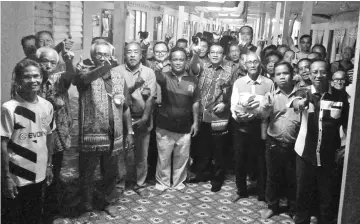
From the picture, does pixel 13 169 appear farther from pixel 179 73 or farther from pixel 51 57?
pixel 179 73

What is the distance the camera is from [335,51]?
11203 mm

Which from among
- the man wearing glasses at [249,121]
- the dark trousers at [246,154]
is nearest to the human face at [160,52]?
the man wearing glasses at [249,121]

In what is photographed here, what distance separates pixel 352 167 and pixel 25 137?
1.84 meters

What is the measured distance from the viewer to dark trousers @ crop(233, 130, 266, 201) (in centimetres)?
359

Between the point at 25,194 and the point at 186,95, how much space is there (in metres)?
1.85

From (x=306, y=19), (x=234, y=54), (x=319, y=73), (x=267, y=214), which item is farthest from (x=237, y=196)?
(x=306, y=19)

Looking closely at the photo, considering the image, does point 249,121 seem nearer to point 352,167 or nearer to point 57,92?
point 57,92

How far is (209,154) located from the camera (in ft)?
13.9

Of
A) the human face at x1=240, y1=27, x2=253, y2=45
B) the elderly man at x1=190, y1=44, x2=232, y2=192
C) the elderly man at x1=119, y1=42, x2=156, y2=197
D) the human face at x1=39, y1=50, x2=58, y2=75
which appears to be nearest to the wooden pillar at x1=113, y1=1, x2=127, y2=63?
the elderly man at x1=119, y1=42, x2=156, y2=197

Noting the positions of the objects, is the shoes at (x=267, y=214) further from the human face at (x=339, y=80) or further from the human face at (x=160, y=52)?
the human face at (x=160, y=52)

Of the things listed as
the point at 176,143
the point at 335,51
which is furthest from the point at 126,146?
the point at 335,51

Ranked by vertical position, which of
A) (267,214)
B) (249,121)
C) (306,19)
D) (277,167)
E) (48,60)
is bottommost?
(267,214)

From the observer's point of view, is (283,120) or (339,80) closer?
(339,80)

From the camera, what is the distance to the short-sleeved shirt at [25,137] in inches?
89.4
